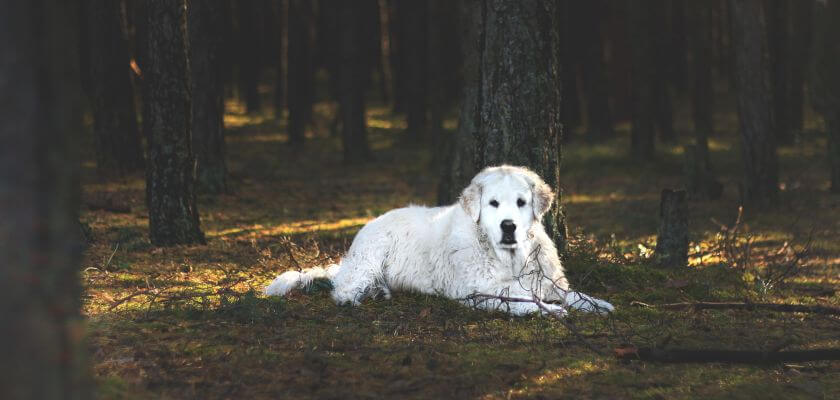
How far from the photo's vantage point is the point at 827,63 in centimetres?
1223

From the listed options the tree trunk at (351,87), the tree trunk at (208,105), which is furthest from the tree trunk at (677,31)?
the tree trunk at (208,105)

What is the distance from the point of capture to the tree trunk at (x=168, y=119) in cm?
1064

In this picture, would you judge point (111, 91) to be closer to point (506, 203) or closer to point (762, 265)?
point (506, 203)

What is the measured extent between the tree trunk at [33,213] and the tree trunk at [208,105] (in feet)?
42.9

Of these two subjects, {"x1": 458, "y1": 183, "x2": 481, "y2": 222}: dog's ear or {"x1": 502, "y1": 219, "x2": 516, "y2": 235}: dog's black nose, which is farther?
{"x1": 458, "y1": 183, "x2": 481, "y2": 222}: dog's ear

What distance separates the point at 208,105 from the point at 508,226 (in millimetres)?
10424

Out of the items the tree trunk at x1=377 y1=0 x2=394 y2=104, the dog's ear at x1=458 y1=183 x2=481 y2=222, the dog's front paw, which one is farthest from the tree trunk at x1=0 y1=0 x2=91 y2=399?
the tree trunk at x1=377 y1=0 x2=394 y2=104

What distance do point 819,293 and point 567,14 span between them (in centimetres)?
1971

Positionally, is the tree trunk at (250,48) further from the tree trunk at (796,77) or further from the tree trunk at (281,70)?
the tree trunk at (796,77)

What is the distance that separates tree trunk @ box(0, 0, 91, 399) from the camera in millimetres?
3090

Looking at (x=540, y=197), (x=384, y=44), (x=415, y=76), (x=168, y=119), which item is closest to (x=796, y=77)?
(x=415, y=76)

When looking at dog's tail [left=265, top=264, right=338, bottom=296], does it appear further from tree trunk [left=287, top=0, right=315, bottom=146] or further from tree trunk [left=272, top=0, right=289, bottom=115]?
tree trunk [left=272, top=0, right=289, bottom=115]

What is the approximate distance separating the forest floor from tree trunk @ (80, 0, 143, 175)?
2.94 m

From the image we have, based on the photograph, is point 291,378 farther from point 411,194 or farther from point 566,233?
point 411,194
